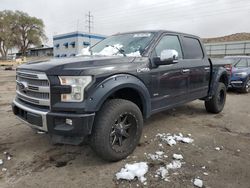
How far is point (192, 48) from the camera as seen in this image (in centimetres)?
557

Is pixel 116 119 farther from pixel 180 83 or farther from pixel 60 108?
pixel 180 83

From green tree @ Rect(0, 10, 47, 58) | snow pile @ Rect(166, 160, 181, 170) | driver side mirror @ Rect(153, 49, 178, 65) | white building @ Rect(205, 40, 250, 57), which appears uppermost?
green tree @ Rect(0, 10, 47, 58)

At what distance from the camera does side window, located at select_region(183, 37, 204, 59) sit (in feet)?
17.4

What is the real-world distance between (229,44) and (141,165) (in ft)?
106

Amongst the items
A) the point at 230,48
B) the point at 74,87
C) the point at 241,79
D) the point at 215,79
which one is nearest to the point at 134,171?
the point at 74,87

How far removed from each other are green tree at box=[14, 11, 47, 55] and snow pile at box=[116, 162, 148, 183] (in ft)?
208

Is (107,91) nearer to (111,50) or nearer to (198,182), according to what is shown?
(111,50)

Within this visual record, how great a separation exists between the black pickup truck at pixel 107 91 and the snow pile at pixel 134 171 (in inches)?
10.4

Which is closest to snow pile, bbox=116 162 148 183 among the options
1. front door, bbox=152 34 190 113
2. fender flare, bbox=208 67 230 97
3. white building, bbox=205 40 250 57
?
front door, bbox=152 34 190 113

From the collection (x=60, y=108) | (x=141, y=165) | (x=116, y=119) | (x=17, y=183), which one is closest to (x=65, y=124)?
(x=60, y=108)

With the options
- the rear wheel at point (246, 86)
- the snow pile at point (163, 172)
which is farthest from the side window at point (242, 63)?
the snow pile at point (163, 172)

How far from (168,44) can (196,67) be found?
36.7 inches

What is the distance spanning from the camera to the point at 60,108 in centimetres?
325

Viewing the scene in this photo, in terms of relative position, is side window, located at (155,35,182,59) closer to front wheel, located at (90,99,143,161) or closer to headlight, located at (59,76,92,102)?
front wheel, located at (90,99,143,161)
